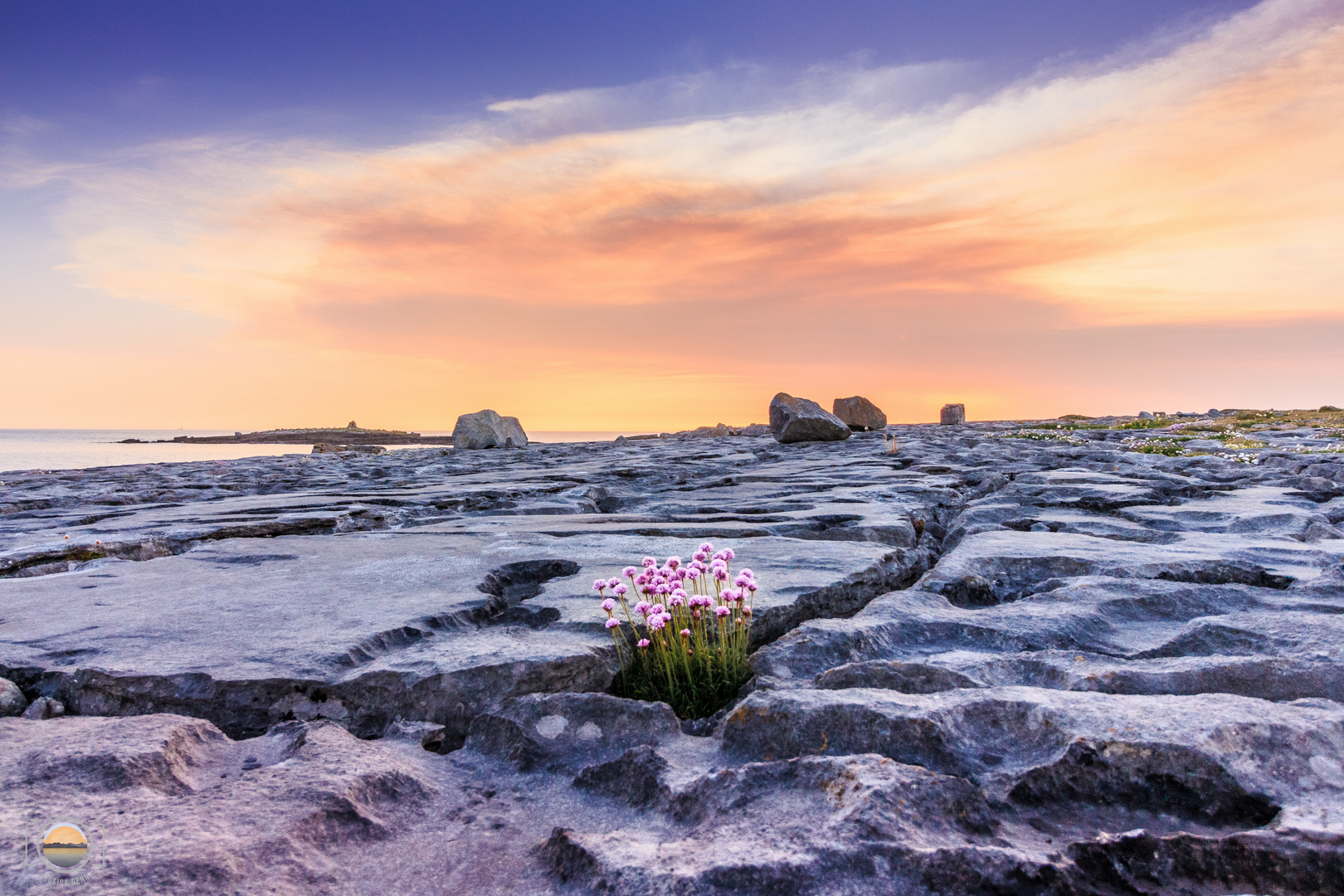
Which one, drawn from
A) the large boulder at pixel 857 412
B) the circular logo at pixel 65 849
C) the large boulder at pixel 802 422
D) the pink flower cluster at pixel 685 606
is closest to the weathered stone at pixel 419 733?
the pink flower cluster at pixel 685 606

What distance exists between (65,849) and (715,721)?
1.41 m

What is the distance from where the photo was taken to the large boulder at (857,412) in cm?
2125

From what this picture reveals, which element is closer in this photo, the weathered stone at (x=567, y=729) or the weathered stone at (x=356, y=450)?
the weathered stone at (x=567, y=729)

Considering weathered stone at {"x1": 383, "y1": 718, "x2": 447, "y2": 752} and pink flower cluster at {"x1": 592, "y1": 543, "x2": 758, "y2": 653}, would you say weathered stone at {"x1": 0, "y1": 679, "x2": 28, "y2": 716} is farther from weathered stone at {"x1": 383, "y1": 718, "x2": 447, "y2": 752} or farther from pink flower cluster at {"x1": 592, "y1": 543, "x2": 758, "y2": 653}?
pink flower cluster at {"x1": 592, "y1": 543, "x2": 758, "y2": 653}

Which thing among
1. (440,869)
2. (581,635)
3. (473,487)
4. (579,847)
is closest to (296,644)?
(581,635)

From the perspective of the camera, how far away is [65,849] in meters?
1.19

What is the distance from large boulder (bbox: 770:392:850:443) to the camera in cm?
1521

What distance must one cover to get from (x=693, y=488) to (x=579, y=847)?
19.2 feet

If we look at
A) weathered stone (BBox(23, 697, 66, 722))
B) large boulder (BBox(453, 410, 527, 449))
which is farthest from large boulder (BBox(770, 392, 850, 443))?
weathered stone (BBox(23, 697, 66, 722))

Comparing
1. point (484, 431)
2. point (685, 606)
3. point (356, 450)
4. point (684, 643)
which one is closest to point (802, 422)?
point (484, 431)

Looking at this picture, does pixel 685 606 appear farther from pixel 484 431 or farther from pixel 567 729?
pixel 484 431

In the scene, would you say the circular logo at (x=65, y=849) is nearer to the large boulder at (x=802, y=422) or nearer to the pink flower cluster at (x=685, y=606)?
the pink flower cluster at (x=685, y=606)

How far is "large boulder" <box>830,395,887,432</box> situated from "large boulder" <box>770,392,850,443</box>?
17.8ft

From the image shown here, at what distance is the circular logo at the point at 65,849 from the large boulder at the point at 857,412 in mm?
20904
